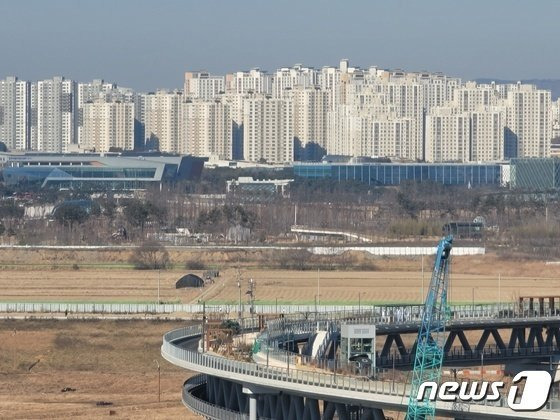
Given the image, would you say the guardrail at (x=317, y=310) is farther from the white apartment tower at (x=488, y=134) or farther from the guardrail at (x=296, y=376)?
the white apartment tower at (x=488, y=134)

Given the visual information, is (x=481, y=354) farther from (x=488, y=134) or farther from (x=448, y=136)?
(x=448, y=136)

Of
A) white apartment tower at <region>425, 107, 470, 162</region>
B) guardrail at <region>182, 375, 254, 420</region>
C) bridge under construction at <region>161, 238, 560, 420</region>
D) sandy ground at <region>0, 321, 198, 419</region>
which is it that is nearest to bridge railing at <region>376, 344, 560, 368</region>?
bridge under construction at <region>161, 238, 560, 420</region>

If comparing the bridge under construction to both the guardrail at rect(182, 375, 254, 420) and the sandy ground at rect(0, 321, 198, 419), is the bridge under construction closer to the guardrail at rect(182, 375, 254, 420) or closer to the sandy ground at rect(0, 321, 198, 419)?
the guardrail at rect(182, 375, 254, 420)

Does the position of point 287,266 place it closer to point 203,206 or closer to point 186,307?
point 186,307

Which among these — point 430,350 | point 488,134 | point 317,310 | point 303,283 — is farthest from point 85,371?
point 488,134

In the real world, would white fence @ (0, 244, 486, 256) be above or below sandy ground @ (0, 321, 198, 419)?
A: above

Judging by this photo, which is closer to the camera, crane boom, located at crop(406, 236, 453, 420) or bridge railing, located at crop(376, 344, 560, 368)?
crane boom, located at crop(406, 236, 453, 420)

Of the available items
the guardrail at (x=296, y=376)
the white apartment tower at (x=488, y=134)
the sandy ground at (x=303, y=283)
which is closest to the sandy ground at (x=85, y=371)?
the guardrail at (x=296, y=376)
